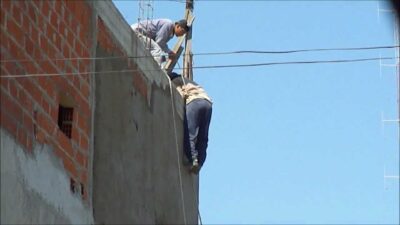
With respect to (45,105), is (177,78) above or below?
above

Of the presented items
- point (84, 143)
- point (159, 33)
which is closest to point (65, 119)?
point (84, 143)

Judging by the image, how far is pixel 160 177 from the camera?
1034cm

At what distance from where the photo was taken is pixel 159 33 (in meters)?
12.4

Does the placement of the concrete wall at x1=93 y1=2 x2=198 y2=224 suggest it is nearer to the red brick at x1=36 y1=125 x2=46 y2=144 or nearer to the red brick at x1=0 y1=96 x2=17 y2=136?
the red brick at x1=36 y1=125 x2=46 y2=144

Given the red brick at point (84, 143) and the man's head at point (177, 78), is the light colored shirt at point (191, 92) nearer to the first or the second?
the man's head at point (177, 78)

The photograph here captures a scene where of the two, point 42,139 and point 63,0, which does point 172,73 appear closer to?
point 63,0

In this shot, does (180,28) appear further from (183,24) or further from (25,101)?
(25,101)

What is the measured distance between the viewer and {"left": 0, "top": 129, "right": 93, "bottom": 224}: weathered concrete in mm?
6695

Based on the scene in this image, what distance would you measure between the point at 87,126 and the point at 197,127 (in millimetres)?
3179

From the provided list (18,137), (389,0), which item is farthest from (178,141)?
(389,0)

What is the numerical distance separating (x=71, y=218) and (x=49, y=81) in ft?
3.57

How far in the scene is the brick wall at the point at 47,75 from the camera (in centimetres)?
702

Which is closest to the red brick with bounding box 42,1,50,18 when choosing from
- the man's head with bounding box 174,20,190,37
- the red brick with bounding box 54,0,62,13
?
the red brick with bounding box 54,0,62,13

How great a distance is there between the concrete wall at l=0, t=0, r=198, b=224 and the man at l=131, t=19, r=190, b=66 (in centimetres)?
70
